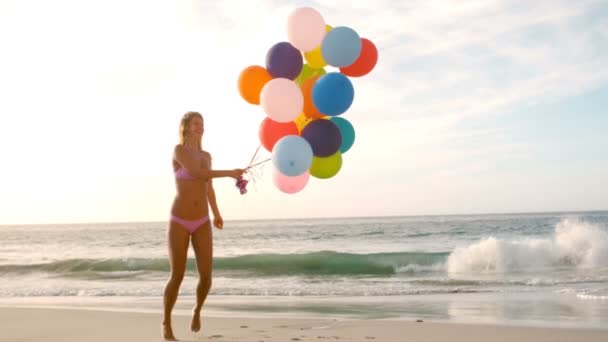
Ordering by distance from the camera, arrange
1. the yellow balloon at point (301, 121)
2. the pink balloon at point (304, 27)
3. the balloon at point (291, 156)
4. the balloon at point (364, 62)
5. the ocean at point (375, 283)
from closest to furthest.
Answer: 1. the balloon at point (291, 156)
2. the pink balloon at point (304, 27)
3. the yellow balloon at point (301, 121)
4. the balloon at point (364, 62)
5. the ocean at point (375, 283)

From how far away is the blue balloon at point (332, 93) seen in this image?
227 inches

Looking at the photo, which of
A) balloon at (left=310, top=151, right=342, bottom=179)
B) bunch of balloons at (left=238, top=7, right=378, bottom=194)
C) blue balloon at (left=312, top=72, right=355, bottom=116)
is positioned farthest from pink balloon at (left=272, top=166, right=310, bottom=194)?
→ blue balloon at (left=312, top=72, right=355, bottom=116)

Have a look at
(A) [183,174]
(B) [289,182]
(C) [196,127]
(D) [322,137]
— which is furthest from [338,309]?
(C) [196,127]

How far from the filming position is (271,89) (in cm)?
570

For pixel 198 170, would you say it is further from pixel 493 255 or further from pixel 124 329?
pixel 493 255

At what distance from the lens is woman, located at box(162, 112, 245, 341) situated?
508 centimetres

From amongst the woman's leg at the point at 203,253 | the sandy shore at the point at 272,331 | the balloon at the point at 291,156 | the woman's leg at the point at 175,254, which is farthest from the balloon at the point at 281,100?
the sandy shore at the point at 272,331

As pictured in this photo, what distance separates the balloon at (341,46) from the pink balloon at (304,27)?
110 mm

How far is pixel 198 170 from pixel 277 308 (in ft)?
13.9

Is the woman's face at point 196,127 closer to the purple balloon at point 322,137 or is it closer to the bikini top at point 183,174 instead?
the bikini top at point 183,174

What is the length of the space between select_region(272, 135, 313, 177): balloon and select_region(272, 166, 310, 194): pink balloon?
0.30m

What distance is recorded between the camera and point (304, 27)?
6.01m

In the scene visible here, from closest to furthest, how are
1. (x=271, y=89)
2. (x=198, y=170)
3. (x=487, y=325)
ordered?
(x=198, y=170) < (x=271, y=89) < (x=487, y=325)

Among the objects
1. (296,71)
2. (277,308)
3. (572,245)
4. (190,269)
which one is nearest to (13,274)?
(190,269)
